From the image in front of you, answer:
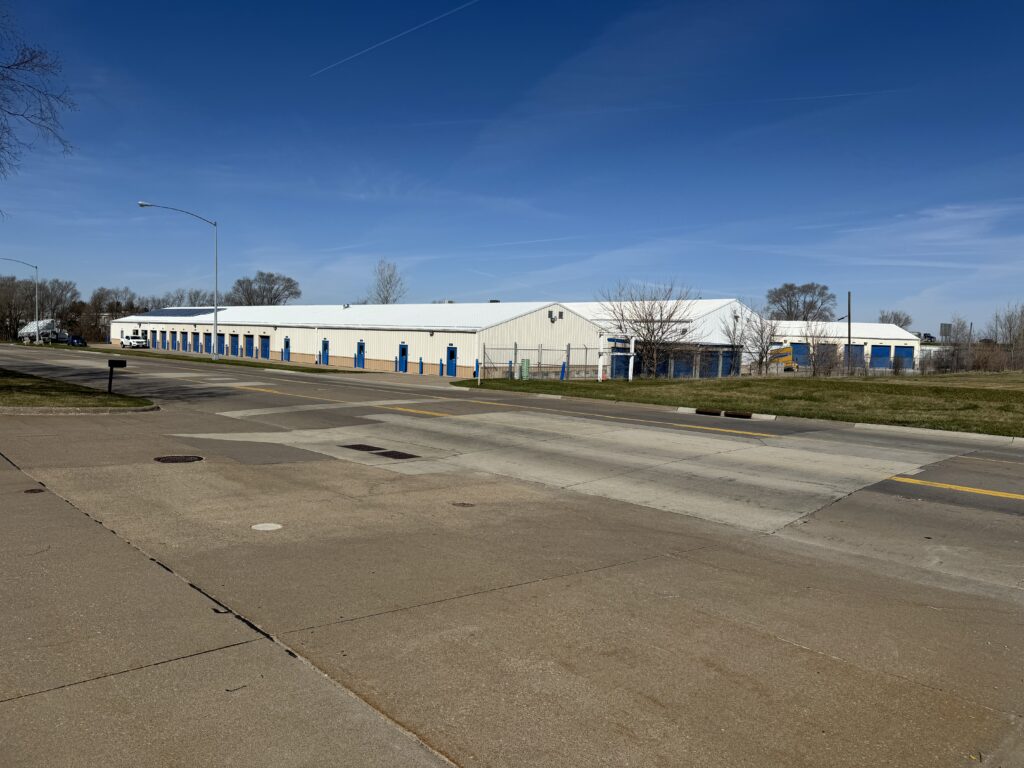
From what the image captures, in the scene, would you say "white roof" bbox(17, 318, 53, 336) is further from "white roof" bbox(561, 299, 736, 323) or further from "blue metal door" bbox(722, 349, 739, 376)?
"blue metal door" bbox(722, 349, 739, 376)

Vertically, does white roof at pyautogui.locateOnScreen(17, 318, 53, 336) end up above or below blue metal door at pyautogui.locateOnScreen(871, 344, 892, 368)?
above

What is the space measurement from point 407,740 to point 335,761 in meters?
0.38

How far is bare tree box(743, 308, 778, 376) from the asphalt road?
52017mm

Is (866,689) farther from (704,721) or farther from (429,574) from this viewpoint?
(429,574)

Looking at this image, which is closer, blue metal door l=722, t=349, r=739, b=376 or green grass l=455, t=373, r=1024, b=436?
green grass l=455, t=373, r=1024, b=436

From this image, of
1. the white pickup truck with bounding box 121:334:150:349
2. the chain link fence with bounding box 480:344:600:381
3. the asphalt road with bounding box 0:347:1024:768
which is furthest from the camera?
the white pickup truck with bounding box 121:334:150:349

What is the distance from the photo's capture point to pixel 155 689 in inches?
161

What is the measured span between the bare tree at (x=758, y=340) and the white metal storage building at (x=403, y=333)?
16.6m

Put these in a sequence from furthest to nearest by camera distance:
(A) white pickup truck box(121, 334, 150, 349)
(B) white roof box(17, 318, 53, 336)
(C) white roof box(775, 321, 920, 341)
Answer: (B) white roof box(17, 318, 53, 336) < (A) white pickup truck box(121, 334, 150, 349) < (C) white roof box(775, 321, 920, 341)

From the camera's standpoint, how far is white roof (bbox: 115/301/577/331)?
48.5 m

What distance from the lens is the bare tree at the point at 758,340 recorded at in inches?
2434

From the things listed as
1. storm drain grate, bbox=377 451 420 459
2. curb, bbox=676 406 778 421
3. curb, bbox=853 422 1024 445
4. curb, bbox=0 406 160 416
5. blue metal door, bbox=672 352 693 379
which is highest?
blue metal door, bbox=672 352 693 379

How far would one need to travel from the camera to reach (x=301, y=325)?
200ft

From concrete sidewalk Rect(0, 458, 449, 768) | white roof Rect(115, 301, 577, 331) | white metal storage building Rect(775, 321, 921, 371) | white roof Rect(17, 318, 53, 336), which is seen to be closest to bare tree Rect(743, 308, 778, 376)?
white metal storage building Rect(775, 321, 921, 371)
